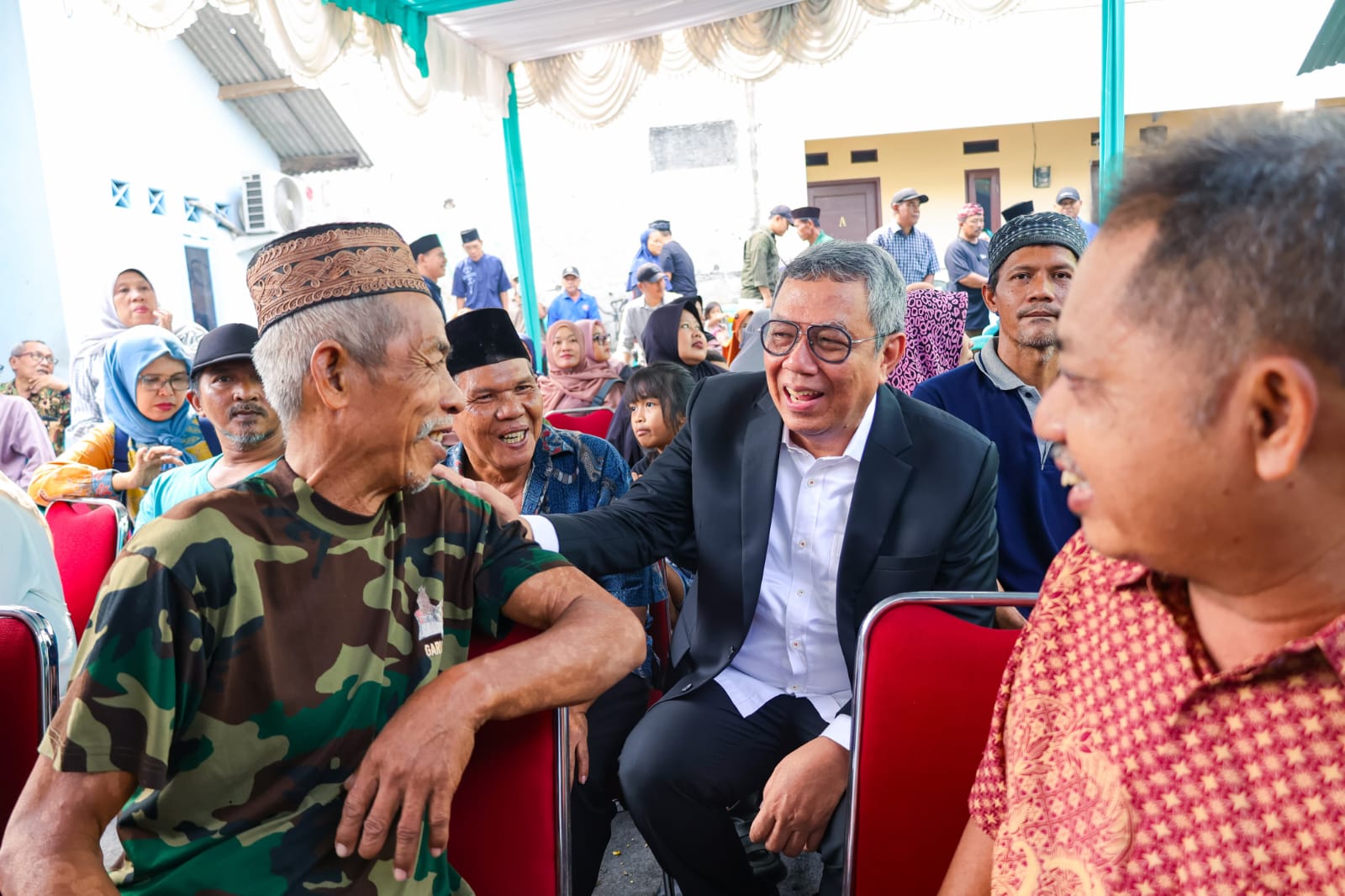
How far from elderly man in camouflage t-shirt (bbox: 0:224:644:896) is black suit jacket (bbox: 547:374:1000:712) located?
0.60 metres

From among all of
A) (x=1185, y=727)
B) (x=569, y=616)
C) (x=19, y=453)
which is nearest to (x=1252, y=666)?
(x=1185, y=727)

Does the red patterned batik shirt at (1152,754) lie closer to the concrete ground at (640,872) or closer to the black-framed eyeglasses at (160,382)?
the concrete ground at (640,872)

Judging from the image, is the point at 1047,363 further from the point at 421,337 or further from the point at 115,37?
the point at 115,37

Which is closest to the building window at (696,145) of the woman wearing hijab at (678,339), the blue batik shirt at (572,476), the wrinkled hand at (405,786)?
the woman wearing hijab at (678,339)

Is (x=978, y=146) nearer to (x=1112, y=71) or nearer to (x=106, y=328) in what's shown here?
(x=1112, y=71)

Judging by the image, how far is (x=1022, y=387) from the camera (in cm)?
262

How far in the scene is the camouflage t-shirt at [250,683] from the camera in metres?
1.19

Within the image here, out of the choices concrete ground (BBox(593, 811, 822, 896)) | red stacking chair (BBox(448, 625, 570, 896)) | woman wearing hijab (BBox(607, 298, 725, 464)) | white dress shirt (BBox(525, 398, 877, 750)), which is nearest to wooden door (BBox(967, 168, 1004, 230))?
woman wearing hijab (BBox(607, 298, 725, 464))

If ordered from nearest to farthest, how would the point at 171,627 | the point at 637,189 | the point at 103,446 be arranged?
the point at 171,627 → the point at 103,446 → the point at 637,189

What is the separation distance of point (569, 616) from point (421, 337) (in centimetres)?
52

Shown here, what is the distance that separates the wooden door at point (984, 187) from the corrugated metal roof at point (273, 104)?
35.0 feet

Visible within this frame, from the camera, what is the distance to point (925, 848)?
154cm

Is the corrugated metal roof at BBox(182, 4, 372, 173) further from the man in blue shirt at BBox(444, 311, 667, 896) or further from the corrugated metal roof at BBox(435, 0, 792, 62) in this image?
the man in blue shirt at BBox(444, 311, 667, 896)

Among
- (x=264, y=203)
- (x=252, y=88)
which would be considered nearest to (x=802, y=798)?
(x=264, y=203)
